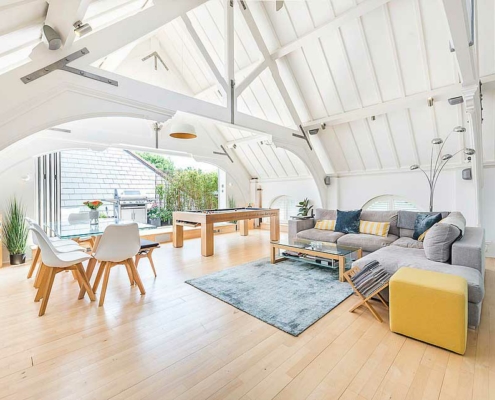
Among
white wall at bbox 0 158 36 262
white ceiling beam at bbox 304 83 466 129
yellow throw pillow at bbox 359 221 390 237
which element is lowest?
yellow throw pillow at bbox 359 221 390 237

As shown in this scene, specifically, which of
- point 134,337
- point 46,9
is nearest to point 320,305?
point 134,337

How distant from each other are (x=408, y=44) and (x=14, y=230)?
25.0ft

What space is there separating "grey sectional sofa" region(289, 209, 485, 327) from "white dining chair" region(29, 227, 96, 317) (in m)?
3.18

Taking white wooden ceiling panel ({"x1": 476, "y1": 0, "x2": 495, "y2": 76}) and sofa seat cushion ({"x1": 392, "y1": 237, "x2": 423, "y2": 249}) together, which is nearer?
white wooden ceiling panel ({"x1": 476, "y1": 0, "x2": 495, "y2": 76})

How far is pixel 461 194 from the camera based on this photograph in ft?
17.0

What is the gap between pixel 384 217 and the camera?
4727 millimetres

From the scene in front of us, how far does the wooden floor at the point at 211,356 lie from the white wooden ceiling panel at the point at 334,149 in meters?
4.47

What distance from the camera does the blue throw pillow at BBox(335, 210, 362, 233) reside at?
191 inches

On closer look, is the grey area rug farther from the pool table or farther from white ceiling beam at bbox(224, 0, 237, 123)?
white ceiling beam at bbox(224, 0, 237, 123)

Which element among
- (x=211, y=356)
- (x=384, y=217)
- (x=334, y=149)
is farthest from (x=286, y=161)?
(x=211, y=356)

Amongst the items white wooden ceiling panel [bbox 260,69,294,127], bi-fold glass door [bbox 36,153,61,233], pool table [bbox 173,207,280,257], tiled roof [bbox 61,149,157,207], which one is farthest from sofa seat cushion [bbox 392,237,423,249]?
tiled roof [bbox 61,149,157,207]

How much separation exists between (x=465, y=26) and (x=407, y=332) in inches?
123

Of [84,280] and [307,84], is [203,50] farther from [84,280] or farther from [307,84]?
[84,280]

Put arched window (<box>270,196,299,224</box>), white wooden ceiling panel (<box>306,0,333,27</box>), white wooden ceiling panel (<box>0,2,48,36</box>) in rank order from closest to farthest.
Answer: white wooden ceiling panel (<box>0,2,48,36</box>) < white wooden ceiling panel (<box>306,0,333,27</box>) < arched window (<box>270,196,299,224</box>)
